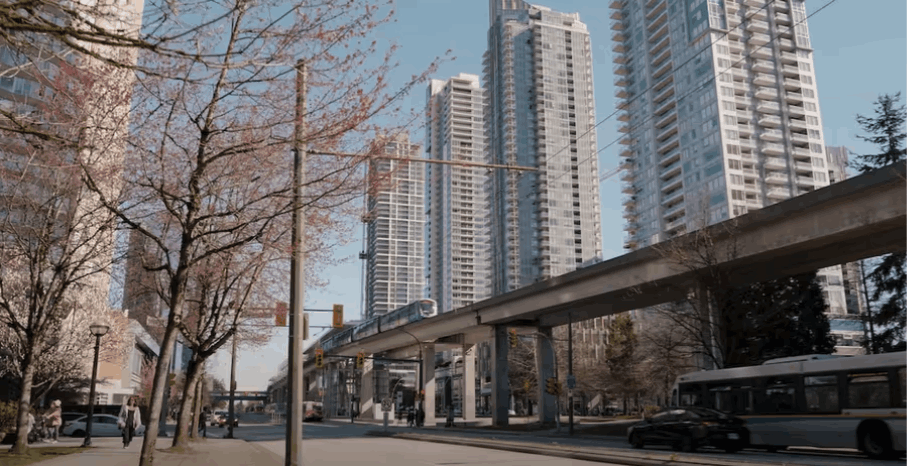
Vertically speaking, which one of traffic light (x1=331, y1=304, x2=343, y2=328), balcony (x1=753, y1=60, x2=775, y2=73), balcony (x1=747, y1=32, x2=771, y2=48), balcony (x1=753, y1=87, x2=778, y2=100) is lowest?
traffic light (x1=331, y1=304, x2=343, y2=328)

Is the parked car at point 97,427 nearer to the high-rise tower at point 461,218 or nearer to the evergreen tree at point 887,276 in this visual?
the evergreen tree at point 887,276

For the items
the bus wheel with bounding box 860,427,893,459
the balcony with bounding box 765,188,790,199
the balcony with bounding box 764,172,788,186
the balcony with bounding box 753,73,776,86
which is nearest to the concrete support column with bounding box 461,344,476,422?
the bus wheel with bounding box 860,427,893,459

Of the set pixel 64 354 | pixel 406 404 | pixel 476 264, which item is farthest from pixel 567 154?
pixel 64 354

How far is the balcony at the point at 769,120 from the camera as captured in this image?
111 meters

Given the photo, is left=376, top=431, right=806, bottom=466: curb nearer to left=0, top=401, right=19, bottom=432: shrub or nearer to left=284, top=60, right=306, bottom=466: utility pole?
left=284, top=60, right=306, bottom=466: utility pole

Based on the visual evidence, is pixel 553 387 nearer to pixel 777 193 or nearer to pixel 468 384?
pixel 468 384

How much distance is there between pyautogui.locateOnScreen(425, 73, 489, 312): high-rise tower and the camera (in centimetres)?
17762

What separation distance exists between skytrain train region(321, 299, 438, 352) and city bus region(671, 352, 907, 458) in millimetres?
36511

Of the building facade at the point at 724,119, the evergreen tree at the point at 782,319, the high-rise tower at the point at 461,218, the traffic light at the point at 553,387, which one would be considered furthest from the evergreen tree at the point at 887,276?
the high-rise tower at the point at 461,218

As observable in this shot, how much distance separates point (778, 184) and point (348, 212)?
11100 centimetres

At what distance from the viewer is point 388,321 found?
68438 millimetres

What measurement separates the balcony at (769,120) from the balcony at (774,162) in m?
5.57

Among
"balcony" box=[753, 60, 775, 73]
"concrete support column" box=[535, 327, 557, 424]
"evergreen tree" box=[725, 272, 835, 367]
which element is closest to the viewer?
"evergreen tree" box=[725, 272, 835, 367]

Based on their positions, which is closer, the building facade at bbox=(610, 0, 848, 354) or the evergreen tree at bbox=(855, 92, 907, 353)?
the evergreen tree at bbox=(855, 92, 907, 353)
